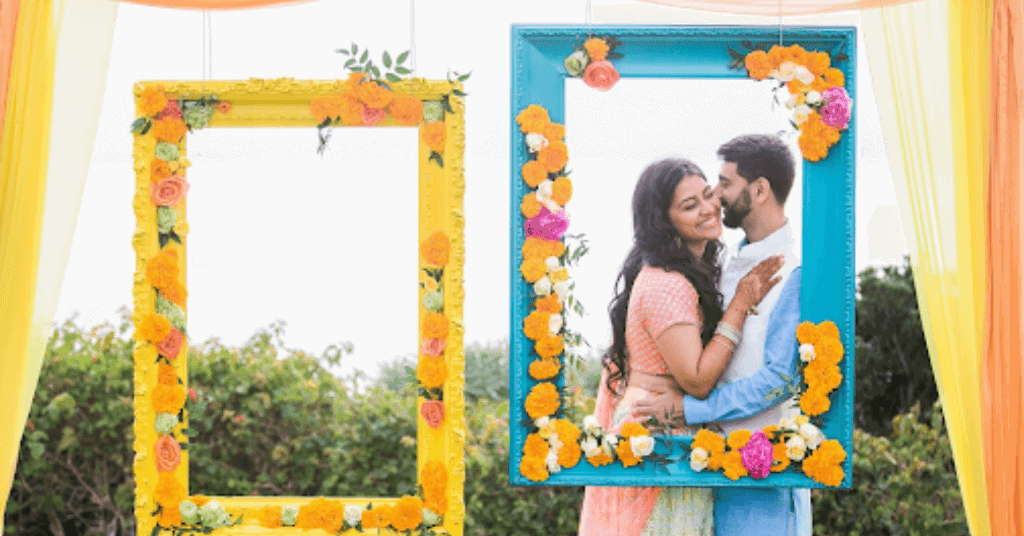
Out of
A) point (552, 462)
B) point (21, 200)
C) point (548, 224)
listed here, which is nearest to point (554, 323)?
point (548, 224)

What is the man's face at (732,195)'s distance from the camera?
247 centimetres

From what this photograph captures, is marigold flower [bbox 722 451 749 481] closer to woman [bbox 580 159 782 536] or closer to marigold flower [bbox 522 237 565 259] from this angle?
woman [bbox 580 159 782 536]

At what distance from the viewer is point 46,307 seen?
2.52 meters

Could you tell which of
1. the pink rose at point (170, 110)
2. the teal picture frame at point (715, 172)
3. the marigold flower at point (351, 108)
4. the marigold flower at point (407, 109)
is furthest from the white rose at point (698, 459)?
the pink rose at point (170, 110)

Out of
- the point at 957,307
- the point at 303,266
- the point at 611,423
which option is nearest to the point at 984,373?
the point at 957,307

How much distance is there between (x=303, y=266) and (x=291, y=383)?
26.2 inches

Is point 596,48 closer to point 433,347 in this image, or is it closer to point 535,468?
point 433,347

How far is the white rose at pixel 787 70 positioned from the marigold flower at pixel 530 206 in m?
0.77

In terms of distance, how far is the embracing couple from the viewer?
246cm

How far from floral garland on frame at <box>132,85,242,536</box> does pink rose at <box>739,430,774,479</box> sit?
4.70ft

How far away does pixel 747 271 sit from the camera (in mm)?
2465

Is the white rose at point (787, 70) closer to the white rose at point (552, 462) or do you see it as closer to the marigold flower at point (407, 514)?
the white rose at point (552, 462)

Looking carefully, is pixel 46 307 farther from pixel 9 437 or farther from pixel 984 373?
pixel 984 373

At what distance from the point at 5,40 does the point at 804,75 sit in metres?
2.22
